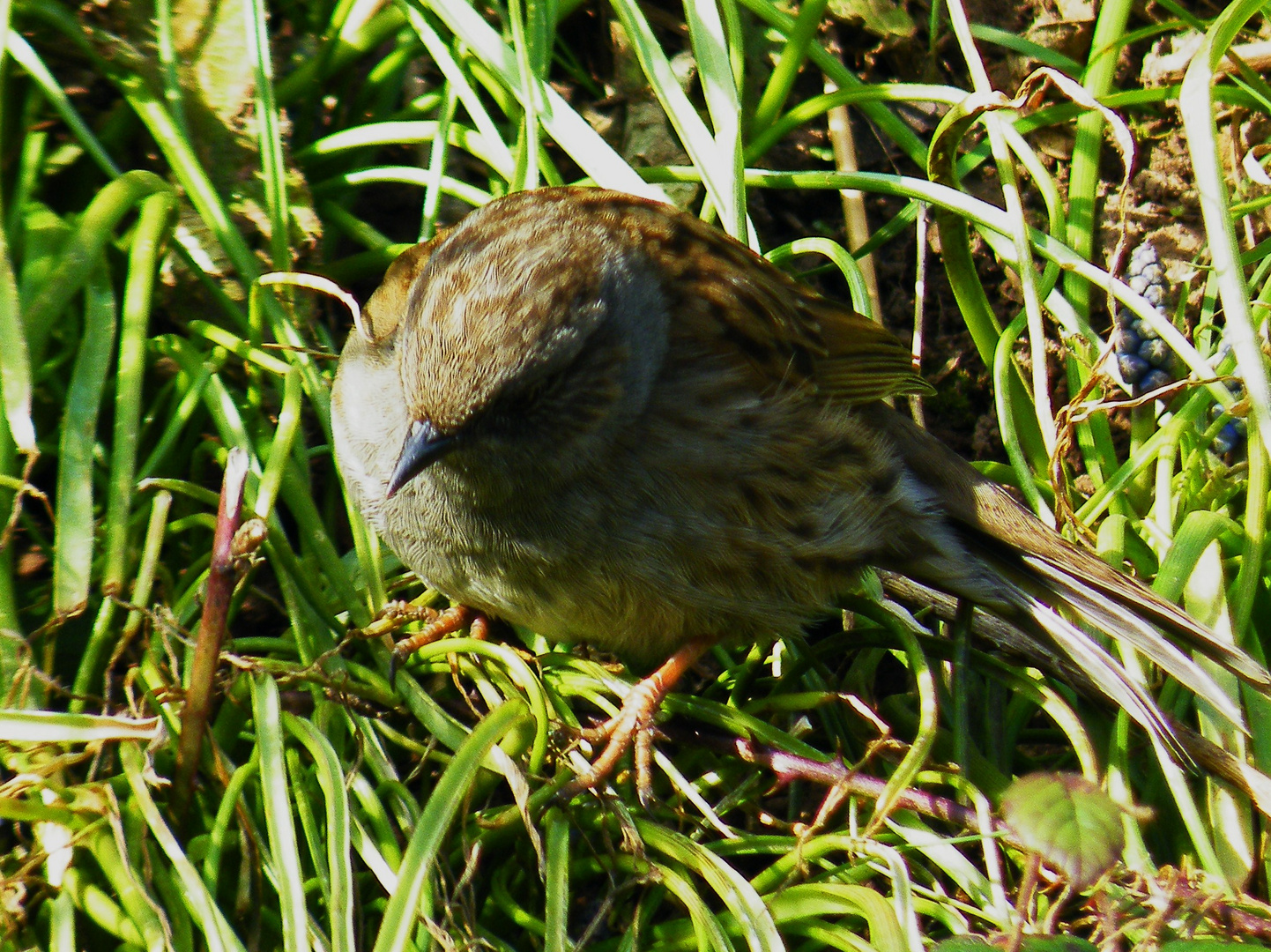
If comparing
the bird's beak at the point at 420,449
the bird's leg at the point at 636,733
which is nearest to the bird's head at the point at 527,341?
the bird's beak at the point at 420,449

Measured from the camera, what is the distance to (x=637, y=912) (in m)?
2.24

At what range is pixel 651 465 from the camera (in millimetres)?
2865

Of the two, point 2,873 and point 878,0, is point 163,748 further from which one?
point 878,0

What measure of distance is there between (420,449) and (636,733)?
77cm

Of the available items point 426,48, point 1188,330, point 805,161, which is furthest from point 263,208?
point 1188,330

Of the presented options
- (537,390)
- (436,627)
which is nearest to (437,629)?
(436,627)

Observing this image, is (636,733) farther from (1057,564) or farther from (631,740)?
(1057,564)

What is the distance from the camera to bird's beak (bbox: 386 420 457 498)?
2.50m

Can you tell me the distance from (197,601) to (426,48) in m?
1.76

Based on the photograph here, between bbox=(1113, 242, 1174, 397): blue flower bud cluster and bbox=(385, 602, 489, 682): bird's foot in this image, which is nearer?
bbox=(385, 602, 489, 682): bird's foot

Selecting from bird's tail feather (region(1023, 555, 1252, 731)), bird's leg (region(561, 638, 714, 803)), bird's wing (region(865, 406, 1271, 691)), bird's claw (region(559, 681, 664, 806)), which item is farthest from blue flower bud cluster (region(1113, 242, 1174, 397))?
bird's claw (region(559, 681, 664, 806))

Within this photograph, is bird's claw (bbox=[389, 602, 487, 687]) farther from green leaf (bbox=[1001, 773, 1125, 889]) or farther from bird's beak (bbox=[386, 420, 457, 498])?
green leaf (bbox=[1001, 773, 1125, 889])

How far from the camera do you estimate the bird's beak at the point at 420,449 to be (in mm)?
2504

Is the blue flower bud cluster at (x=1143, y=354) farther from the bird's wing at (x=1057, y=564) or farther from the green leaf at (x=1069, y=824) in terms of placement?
the green leaf at (x=1069, y=824)
